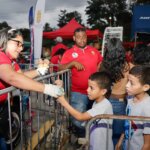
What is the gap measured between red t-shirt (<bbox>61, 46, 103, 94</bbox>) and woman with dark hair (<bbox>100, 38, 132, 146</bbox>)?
1.04 m

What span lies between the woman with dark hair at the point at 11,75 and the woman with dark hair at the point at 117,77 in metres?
0.82

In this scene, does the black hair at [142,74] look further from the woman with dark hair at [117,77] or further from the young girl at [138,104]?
the woman with dark hair at [117,77]

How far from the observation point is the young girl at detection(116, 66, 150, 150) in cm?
281

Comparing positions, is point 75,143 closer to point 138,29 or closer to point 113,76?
point 113,76

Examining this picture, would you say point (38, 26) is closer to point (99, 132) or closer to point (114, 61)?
point (114, 61)

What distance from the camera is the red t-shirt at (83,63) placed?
5.00m

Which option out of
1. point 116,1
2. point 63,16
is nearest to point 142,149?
point 116,1

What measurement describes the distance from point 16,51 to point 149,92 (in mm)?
1485

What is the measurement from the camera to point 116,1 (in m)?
90.4

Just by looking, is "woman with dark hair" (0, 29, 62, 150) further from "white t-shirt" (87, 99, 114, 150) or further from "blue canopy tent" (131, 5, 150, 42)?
"blue canopy tent" (131, 5, 150, 42)

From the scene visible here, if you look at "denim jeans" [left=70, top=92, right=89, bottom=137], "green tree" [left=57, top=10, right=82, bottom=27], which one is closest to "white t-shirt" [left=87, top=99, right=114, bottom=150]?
"denim jeans" [left=70, top=92, right=89, bottom=137]

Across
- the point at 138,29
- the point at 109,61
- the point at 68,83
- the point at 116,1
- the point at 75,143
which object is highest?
the point at 116,1

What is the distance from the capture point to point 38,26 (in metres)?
9.93

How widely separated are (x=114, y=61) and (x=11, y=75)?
1.58 meters
